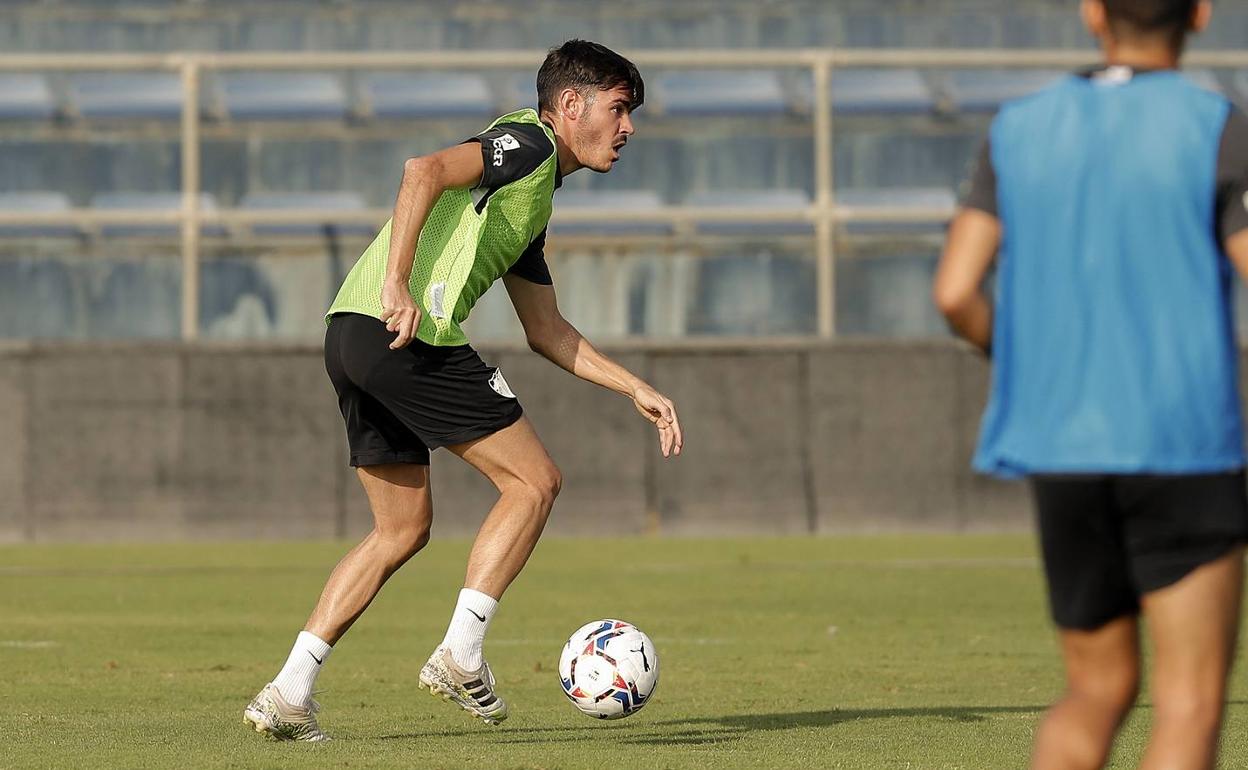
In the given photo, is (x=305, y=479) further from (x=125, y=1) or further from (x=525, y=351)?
(x=125, y=1)

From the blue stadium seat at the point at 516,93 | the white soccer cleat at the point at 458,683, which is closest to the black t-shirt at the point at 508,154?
the white soccer cleat at the point at 458,683

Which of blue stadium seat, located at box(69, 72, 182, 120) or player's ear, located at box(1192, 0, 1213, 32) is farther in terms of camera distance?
blue stadium seat, located at box(69, 72, 182, 120)

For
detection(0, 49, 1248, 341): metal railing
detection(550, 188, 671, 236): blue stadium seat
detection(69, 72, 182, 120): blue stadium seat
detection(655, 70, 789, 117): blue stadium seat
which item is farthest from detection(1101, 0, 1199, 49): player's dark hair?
detection(69, 72, 182, 120): blue stadium seat

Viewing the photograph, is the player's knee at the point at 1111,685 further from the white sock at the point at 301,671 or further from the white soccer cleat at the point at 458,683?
the white sock at the point at 301,671

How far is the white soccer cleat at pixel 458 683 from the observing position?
6121 mm

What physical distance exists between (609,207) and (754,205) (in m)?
1.17

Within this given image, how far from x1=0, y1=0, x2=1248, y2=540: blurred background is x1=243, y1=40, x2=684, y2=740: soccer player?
365 inches

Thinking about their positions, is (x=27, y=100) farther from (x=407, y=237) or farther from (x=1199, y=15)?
(x=1199, y=15)

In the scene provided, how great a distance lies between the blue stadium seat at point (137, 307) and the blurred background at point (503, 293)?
0.02m

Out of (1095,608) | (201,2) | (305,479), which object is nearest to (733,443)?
(305,479)

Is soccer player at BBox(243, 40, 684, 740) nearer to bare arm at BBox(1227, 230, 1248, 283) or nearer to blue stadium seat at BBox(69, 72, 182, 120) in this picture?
bare arm at BBox(1227, 230, 1248, 283)

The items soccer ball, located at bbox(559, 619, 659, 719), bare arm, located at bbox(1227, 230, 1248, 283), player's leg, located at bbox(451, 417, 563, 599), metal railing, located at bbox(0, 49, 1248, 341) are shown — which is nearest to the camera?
bare arm, located at bbox(1227, 230, 1248, 283)

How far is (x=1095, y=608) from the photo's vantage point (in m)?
3.72

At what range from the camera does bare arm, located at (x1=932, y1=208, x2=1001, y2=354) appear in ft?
12.1
